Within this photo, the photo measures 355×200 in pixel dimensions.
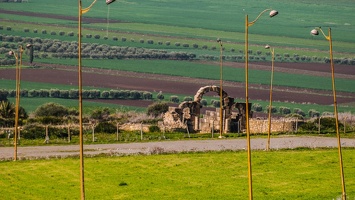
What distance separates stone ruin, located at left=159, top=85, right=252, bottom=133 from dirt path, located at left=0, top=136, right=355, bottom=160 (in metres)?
7.47

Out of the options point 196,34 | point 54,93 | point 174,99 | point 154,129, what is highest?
point 196,34

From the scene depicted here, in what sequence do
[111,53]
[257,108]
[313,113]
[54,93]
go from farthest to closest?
[111,53] < [54,93] < [257,108] < [313,113]

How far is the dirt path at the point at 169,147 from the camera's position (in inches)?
2083

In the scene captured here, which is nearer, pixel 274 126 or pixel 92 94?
pixel 274 126

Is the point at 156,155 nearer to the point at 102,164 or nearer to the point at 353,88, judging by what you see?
the point at 102,164

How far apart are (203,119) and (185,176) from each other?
2436 cm

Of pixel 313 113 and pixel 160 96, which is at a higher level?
pixel 160 96

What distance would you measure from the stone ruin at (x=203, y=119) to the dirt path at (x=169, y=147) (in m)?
7.47

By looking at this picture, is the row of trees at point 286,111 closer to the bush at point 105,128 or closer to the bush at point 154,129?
the bush at point 154,129

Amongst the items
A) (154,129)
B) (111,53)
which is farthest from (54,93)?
(111,53)

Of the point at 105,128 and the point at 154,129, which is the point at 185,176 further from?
the point at 154,129

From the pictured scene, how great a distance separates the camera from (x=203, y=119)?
Answer: 230 ft

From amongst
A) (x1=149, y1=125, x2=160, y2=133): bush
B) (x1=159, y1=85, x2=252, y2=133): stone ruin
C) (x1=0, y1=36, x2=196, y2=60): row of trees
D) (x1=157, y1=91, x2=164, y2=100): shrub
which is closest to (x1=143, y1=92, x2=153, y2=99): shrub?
(x1=157, y1=91, x2=164, y2=100): shrub

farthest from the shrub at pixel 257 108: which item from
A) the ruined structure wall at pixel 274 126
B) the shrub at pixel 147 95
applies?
the ruined structure wall at pixel 274 126
